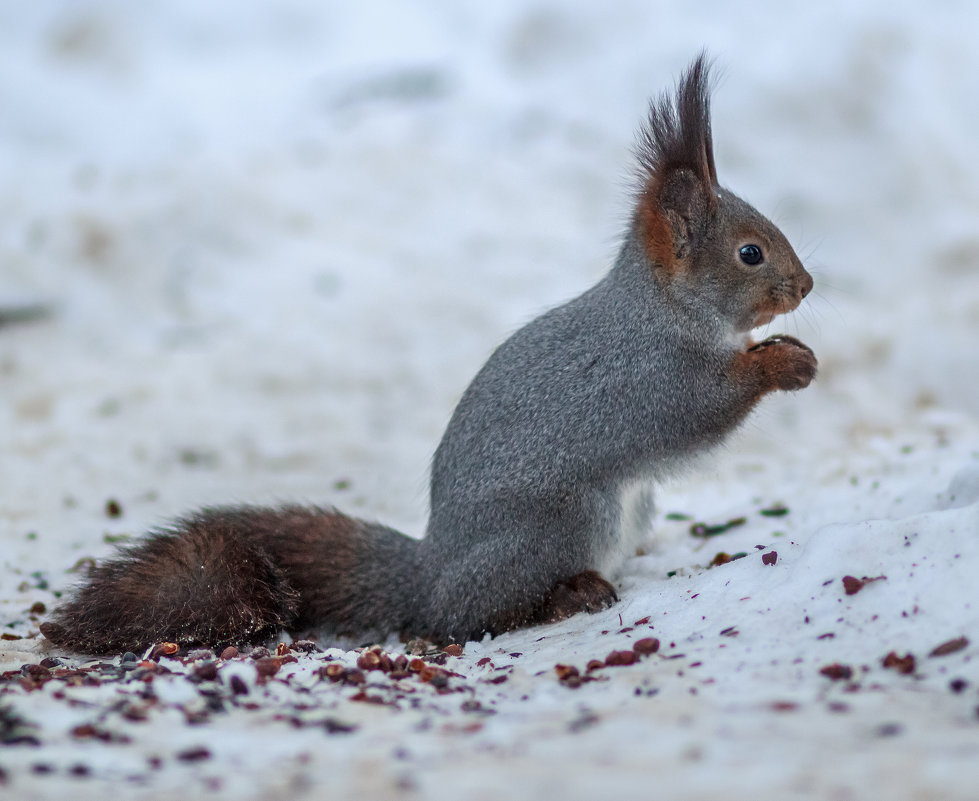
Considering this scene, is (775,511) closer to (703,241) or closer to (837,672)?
(703,241)

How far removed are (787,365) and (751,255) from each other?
34cm

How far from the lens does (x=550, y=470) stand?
293cm

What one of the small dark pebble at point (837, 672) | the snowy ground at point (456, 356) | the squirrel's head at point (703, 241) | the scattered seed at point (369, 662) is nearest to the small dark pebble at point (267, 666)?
the snowy ground at point (456, 356)

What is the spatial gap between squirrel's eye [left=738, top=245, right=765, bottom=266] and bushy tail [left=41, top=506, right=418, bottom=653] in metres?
1.27

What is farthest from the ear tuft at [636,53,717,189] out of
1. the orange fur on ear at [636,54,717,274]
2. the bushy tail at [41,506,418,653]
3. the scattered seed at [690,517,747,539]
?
the bushy tail at [41,506,418,653]

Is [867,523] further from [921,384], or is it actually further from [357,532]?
[921,384]

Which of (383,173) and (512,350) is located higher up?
(383,173)

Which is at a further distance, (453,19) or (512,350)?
(453,19)

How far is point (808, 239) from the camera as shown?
21.2ft

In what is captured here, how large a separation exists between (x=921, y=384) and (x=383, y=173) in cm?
343

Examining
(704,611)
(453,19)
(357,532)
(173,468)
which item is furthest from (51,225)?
(704,611)

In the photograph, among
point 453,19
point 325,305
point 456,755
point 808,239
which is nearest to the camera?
point 456,755

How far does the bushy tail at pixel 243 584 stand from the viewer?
277 cm

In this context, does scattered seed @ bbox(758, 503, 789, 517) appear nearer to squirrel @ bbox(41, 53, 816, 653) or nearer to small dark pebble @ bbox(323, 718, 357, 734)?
squirrel @ bbox(41, 53, 816, 653)
